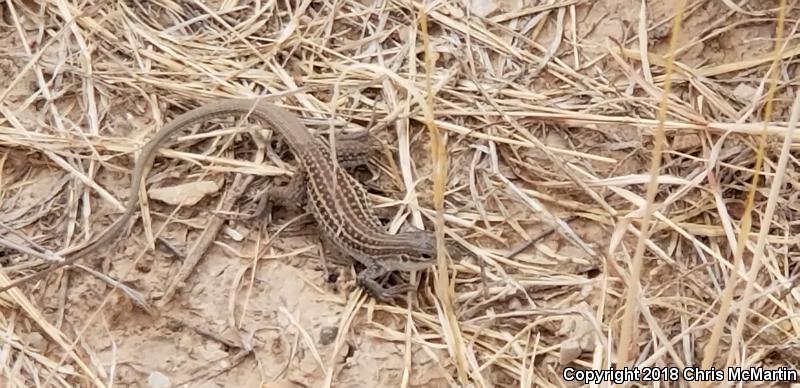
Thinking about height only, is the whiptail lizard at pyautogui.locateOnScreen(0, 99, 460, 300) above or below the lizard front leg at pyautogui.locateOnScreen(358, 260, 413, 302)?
above

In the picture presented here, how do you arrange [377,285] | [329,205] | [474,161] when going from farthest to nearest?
[474,161] → [329,205] → [377,285]

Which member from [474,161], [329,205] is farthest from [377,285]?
[474,161]

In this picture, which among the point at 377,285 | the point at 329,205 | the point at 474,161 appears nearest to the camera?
the point at 377,285

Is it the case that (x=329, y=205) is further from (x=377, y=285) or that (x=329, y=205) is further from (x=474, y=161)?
(x=474, y=161)

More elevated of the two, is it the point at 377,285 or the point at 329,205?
the point at 329,205

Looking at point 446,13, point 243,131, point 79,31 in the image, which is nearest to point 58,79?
point 79,31

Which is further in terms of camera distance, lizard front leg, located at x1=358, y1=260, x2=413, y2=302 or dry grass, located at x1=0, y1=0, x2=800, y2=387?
lizard front leg, located at x1=358, y1=260, x2=413, y2=302
